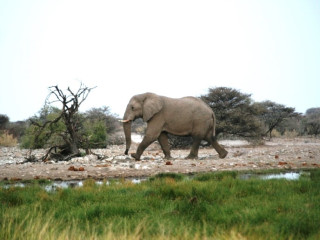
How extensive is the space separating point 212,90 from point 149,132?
12.4 meters

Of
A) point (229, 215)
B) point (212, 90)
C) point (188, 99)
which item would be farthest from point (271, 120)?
point (229, 215)

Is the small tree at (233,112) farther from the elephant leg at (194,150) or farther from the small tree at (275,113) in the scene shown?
the small tree at (275,113)

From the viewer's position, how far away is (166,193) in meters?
5.71

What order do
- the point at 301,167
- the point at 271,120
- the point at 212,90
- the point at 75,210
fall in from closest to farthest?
the point at 75,210
the point at 301,167
the point at 212,90
the point at 271,120

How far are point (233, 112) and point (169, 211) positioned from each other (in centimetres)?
1993

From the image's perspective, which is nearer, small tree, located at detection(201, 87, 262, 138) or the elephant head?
the elephant head

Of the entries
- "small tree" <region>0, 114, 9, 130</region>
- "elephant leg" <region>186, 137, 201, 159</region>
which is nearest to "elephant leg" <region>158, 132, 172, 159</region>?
"elephant leg" <region>186, 137, 201, 159</region>

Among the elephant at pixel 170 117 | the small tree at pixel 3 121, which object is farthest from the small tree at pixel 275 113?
the small tree at pixel 3 121

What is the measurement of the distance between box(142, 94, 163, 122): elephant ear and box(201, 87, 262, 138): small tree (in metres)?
9.87

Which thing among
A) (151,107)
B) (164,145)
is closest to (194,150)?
(164,145)

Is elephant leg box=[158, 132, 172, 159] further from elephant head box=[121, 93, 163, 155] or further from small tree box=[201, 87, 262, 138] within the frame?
small tree box=[201, 87, 262, 138]

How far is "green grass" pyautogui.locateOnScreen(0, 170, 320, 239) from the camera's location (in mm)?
3475

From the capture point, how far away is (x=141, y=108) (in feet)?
45.9

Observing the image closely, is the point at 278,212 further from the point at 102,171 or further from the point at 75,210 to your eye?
the point at 102,171
